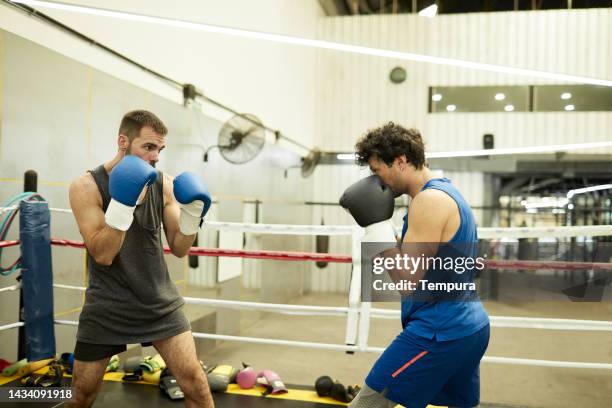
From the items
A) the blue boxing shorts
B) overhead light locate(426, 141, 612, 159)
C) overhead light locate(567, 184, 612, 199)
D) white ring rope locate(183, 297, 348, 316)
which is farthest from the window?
the blue boxing shorts

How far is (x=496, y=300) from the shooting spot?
7098 millimetres

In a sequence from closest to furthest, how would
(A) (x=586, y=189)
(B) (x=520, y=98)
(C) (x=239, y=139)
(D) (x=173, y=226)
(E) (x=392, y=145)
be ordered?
(E) (x=392, y=145) → (D) (x=173, y=226) → (C) (x=239, y=139) → (B) (x=520, y=98) → (A) (x=586, y=189)

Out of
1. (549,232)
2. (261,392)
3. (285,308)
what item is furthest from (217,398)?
(549,232)

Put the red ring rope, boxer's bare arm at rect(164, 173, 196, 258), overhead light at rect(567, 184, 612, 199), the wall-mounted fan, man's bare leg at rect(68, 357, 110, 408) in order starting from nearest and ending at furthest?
man's bare leg at rect(68, 357, 110, 408)
boxer's bare arm at rect(164, 173, 196, 258)
the red ring rope
the wall-mounted fan
overhead light at rect(567, 184, 612, 199)

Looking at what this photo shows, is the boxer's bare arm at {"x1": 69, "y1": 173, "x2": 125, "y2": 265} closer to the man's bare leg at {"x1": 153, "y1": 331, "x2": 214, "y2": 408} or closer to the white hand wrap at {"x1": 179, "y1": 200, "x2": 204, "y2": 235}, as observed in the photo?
the white hand wrap at {"x1": 179, "y1": 200, "x2": 204, "y2": 235}

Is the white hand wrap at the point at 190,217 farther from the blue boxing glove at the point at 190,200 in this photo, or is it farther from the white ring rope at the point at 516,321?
the white ring rope at the point at 516,321

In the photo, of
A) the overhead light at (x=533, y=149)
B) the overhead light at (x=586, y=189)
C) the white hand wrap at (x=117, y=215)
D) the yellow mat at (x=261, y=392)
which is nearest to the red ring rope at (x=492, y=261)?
the yellow mat at (x=261, y=392)

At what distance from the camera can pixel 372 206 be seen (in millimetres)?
1450

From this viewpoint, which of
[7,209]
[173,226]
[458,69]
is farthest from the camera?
[458,69]

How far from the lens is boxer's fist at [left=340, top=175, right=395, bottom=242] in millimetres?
1449

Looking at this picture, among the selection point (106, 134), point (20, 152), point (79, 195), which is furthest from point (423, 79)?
point (79, 195)

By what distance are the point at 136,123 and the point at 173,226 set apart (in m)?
0.37

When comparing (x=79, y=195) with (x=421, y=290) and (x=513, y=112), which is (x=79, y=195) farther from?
(x=513, y=112)

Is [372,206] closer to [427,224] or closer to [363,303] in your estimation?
[427,224]
